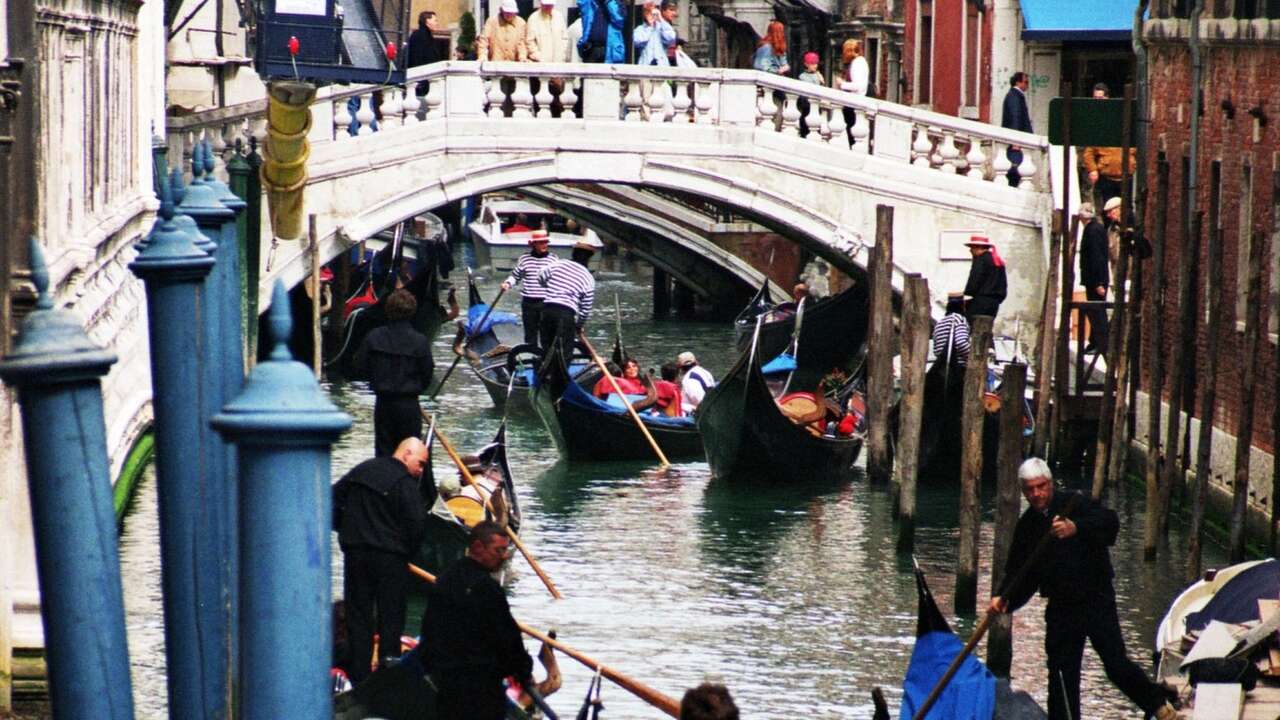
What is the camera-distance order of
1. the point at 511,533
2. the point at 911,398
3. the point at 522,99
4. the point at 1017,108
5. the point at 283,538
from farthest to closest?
the point at 1017,108 < the point at 522,99 < the point at 911,398 < the point at 511,533 < the point at 283,538

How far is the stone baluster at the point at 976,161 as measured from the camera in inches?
485

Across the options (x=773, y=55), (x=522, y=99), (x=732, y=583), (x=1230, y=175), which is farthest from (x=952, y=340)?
(x=773, y=55)

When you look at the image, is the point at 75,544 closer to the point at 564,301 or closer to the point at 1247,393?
the point at 1247,393

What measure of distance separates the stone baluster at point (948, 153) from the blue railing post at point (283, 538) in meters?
9.79

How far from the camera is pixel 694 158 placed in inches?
486

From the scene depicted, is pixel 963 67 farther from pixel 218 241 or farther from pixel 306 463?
pixel 306 463

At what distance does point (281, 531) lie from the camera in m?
2.69

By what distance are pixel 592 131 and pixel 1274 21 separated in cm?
434

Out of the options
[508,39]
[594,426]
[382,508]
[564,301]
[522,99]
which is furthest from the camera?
[508,39]

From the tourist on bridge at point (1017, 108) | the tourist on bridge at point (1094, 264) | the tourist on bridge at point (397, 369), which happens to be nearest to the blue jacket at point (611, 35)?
the tourist on bridge at point (1017, 108)

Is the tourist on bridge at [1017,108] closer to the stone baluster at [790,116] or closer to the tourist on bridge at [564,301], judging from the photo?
the stone baluster at [790,116]

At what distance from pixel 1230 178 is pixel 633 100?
148 inches

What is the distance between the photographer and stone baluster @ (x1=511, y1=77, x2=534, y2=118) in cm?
1220

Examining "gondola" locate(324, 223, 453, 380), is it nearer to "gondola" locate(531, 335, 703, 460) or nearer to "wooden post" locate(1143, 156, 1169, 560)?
"gondola" locate(531, 335, 703, 460)
